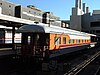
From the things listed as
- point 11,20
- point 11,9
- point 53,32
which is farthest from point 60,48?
point 11,9

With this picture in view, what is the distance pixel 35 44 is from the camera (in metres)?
15.8

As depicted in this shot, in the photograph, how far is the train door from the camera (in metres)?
15.5

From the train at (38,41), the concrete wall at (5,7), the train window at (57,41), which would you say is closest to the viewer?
the train at (38,41)

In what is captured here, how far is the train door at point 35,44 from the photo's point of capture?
1545 cm

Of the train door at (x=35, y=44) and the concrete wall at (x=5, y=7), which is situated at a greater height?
the concrete wall at (x=5, y=7)

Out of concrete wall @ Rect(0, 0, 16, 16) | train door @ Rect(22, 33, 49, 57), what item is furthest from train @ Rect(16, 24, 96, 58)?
concrete wall @ Rect(0, 0, 16, 16)

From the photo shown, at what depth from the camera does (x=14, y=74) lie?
13.5 metres

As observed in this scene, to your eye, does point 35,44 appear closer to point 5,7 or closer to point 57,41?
point 57,41

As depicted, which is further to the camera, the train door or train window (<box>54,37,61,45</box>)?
train window (<box>54,37,61,45</box>)

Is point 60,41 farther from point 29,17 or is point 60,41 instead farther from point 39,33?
point 29,17

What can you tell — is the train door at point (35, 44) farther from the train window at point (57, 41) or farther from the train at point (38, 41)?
the train window at point (57, 41)

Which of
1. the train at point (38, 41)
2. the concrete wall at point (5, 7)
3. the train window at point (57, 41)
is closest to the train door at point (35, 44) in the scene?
the train at point (38, 41)

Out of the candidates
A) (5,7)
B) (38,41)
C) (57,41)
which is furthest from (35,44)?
(5,7)

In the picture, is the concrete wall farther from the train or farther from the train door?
the train door
